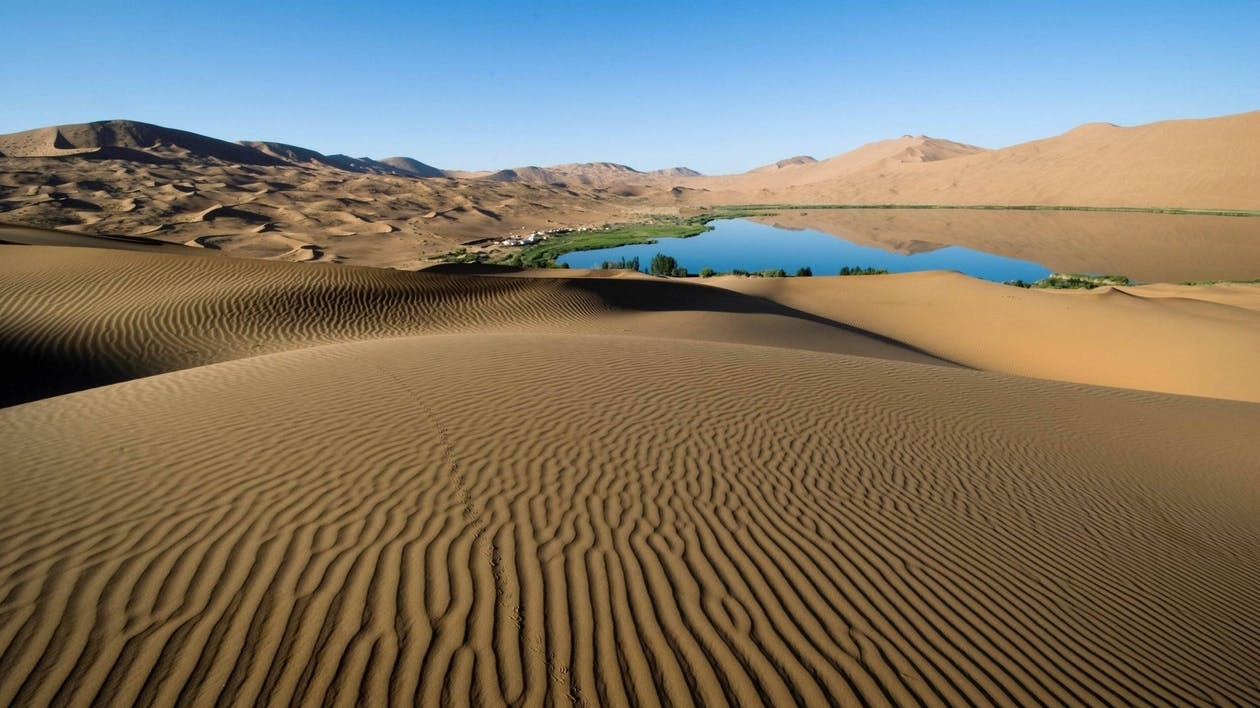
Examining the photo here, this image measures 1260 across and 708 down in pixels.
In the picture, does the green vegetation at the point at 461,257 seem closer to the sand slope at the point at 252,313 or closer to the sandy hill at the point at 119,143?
the sand slope at the point at 252,313

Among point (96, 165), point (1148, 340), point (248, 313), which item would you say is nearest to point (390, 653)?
point (248, 313)

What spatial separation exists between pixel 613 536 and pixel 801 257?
182 feet

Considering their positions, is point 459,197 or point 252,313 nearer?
point 252,313

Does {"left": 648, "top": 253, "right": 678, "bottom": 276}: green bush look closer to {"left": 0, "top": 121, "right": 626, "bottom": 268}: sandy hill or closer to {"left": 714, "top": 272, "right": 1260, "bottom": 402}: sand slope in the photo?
{"left": 714, "top": 272, "right": 1260, "bottom": 402}: sand slope

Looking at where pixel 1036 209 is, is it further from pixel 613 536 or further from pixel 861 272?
pixel 613 536

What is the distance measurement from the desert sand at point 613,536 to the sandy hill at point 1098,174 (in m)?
97.4

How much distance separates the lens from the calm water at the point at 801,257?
152 feet

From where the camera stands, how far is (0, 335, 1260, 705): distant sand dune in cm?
271

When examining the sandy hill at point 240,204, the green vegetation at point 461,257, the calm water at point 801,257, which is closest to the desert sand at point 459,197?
the sandy hill at point 240,204

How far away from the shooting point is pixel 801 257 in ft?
183

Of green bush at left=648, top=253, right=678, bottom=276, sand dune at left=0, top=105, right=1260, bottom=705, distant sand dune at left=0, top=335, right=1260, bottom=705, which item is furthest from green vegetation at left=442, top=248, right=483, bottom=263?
distant sand dune at left=0, top=335, right=1260, bottom=705

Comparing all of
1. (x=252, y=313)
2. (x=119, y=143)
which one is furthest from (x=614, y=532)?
(x=119, y=143)

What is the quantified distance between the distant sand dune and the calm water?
3868 centimetres

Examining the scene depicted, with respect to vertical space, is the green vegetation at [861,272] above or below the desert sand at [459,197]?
below
